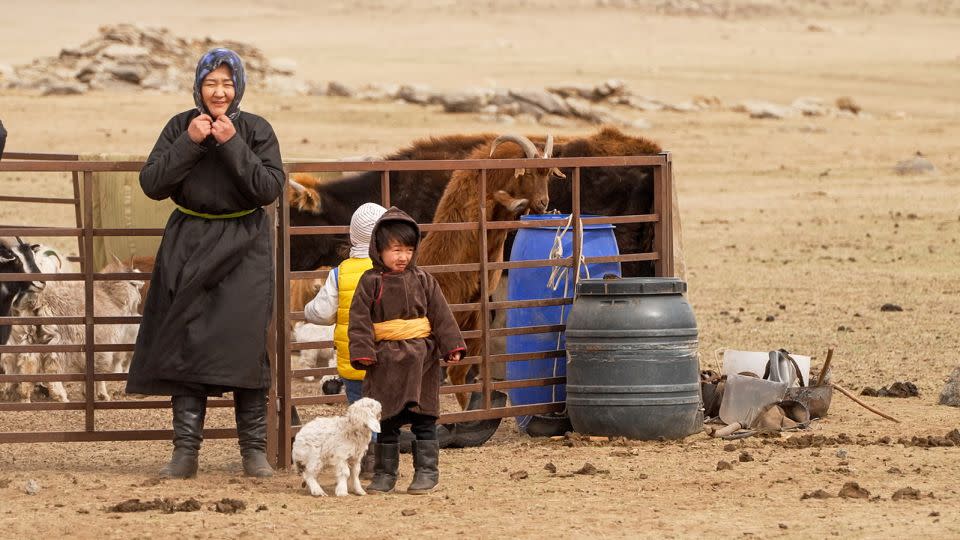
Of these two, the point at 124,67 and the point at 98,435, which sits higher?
the point at 124,67

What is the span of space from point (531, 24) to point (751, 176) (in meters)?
58.0

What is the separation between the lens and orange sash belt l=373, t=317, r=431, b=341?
686cm

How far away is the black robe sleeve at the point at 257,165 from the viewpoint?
6938mm

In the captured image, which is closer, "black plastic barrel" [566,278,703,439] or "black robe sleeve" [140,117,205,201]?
"black robe sleeve" [140,117,205,201]

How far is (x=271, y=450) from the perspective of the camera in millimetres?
7586

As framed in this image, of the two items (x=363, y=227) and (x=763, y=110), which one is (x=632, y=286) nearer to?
(x=363, y=227)

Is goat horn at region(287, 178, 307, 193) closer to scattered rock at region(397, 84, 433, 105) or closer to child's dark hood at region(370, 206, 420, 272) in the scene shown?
child's dark hood at region(370, 206, 420, 272)

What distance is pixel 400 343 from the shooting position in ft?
22.5

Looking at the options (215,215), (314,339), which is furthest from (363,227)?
(314,339)

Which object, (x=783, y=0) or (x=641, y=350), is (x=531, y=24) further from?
(x=641, y=350)

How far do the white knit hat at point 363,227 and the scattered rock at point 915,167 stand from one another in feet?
66.7

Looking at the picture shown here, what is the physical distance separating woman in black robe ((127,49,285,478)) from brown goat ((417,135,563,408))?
5.20ft

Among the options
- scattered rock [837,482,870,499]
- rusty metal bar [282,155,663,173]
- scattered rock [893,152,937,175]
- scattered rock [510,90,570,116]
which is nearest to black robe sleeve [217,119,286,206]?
rusty metal bar [282,155,663,173]

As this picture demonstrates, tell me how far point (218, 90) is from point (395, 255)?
1.14 m
